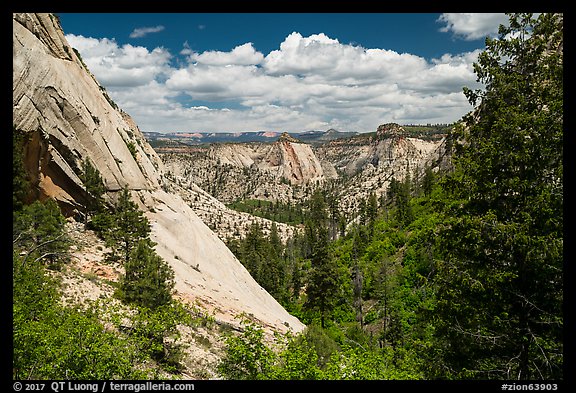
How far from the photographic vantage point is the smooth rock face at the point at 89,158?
24.5 m

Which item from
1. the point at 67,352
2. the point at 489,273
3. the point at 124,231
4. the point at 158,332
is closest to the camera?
the point at 489,273

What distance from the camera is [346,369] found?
9656 mm

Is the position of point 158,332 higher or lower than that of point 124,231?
lower

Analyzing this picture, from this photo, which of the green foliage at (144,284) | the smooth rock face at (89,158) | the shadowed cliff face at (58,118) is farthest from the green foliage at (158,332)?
the shadowed cliff face at (58,118)

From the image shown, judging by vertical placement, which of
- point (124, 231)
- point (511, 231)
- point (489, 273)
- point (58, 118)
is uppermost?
point (58, 118)

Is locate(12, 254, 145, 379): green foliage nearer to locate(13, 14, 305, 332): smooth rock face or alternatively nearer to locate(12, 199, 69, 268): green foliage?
locate(12, 199, 69, 268): green foliage

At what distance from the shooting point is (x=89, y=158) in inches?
1148

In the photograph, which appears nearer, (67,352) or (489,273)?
(489,273)

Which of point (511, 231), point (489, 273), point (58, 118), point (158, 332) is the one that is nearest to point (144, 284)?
point (158, 332)

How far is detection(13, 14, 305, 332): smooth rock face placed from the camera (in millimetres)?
24547

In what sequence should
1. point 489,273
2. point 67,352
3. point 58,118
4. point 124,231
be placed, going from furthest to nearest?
1. point 58,118
2. point 124,231
3. point 67,352
4. point 489,273

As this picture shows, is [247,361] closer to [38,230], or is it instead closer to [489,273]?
[489,273]
